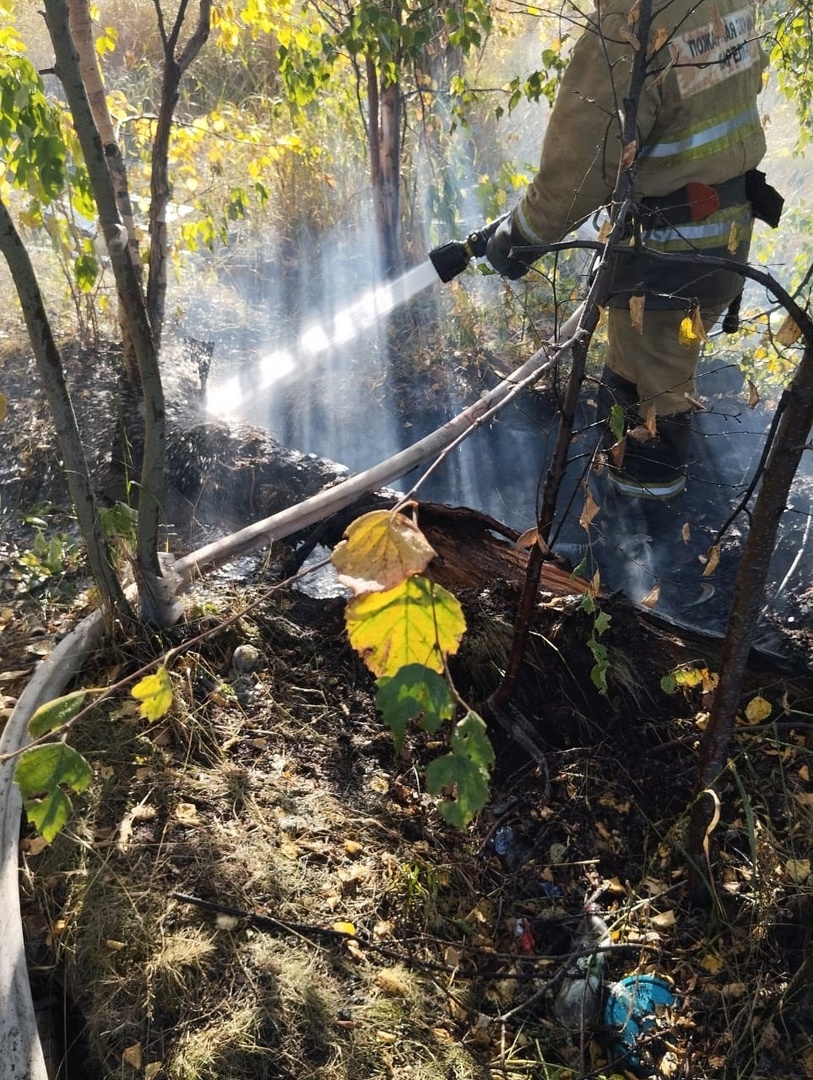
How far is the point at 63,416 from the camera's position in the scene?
1688mm

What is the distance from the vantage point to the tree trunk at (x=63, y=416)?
1.48 m

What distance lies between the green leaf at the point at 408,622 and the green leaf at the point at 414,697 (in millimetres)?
22

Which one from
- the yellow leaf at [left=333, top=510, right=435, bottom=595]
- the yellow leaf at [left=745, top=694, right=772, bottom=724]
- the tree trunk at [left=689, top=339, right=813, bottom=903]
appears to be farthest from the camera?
the yellow leaf at [left=745, top=694, right=772, bottom=724]

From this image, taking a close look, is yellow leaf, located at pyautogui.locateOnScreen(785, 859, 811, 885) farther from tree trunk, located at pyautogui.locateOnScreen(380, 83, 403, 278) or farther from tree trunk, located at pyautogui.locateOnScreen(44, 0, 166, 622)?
tree trunk, located at pyautogui.locateOnScreen(380, 83, 403, 278)

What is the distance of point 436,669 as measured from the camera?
29.8 inches

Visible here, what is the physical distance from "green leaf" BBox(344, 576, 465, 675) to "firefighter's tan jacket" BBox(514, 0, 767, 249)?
1.67 meters

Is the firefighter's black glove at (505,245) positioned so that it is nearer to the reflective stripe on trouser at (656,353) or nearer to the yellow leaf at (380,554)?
the reflective stripe on trouser at (656,353)

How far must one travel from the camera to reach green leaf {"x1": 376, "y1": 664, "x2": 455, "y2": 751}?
0.74 metres

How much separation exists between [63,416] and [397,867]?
1.28 meters

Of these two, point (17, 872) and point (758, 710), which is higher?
point (17, 872)

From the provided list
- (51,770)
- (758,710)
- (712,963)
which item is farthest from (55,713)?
(758,710)

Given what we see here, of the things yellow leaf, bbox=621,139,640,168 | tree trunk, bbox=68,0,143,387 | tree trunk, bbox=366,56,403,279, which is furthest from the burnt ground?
tree trunk, bbox=366,56,403,279

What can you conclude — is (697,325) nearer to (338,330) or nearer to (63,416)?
(63,416)

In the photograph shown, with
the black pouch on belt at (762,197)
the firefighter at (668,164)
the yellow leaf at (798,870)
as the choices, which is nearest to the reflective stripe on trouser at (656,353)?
the firefighter at (668,164)
